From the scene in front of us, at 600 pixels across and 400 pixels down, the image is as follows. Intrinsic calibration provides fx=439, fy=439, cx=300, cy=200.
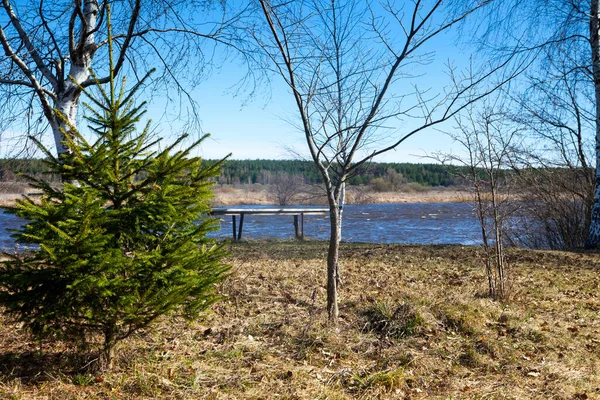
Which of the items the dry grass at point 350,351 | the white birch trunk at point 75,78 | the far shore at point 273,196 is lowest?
the dry grass at point 350,351

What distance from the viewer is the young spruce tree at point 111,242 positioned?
261 centimetres

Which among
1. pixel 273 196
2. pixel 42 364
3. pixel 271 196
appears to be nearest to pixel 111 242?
pixel 42 364

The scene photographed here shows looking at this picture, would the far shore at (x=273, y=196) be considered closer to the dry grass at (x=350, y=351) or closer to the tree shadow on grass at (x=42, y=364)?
the dry grass at (x=350, y=351)

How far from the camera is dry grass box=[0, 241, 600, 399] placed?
3.03m

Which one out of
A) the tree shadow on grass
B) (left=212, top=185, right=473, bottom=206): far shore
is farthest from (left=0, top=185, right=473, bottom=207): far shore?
the tree shadow on grass

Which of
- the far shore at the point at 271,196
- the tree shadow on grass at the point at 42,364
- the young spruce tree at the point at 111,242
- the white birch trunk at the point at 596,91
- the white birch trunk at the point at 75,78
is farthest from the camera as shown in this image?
the far shore at the point at 271,196

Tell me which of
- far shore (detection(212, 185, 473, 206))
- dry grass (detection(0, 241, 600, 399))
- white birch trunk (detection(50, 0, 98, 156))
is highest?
white birch trunk (detection(50, 0, 98, 156))

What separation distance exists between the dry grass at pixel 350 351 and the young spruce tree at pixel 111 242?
41 centimetres

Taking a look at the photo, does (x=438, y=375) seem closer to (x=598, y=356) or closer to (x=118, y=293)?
(x=598, y=356)

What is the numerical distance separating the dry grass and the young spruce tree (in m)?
0.41

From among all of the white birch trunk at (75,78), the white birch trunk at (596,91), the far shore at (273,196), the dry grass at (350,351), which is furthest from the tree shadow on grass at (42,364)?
the far shore at (273,196)

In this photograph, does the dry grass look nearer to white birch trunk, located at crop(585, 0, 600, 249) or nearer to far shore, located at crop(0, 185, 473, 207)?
white birch trunk, located at crop(585, 0, 600, 249)

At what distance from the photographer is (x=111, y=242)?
2918 millimetres

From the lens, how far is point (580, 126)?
11.0 m
